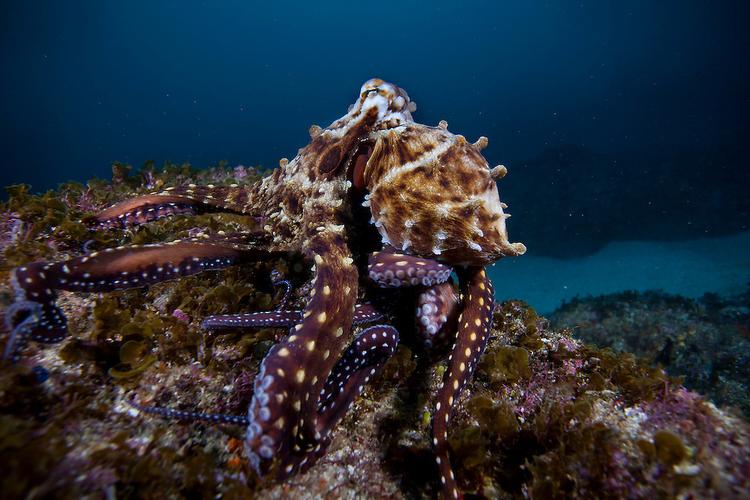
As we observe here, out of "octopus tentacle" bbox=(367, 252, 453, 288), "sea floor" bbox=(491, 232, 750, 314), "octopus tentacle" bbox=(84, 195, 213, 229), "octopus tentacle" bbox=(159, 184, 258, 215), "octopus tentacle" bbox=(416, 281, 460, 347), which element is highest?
"sea floor" bbox=(491, 232, 750, 314)

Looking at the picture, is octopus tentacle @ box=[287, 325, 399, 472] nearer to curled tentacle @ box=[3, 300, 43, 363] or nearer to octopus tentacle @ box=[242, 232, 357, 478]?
octopus tentacle @ box=[242, 232, 357, 478]

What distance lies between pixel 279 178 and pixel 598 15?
5207 inches

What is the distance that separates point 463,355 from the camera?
275 cm

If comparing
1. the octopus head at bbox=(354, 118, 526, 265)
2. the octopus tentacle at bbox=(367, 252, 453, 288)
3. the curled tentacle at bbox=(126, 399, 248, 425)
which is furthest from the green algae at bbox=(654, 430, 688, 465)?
the curled tentacle at bbox=(126, 399, 248, 425)

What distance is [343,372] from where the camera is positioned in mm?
2510

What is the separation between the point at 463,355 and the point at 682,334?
690 inches

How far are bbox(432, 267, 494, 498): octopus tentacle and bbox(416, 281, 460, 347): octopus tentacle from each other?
15cm

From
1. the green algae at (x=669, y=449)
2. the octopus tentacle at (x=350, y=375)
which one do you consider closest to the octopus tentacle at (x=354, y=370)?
the octopus tentacle at (x=350, y=375)

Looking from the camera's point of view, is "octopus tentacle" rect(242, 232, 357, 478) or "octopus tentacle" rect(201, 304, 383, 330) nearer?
"octopus tentacle" rect(242, 232, 357, 478)

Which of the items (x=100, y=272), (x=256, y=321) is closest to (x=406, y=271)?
(x=256, y=321)

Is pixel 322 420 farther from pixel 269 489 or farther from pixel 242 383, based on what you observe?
pixel 242 383

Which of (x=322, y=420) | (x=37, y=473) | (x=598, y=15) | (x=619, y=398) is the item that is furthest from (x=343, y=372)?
(x=598, y=15)

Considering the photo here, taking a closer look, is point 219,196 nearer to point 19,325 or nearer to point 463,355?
point 19,325

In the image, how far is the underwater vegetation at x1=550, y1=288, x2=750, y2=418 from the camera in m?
11.8
